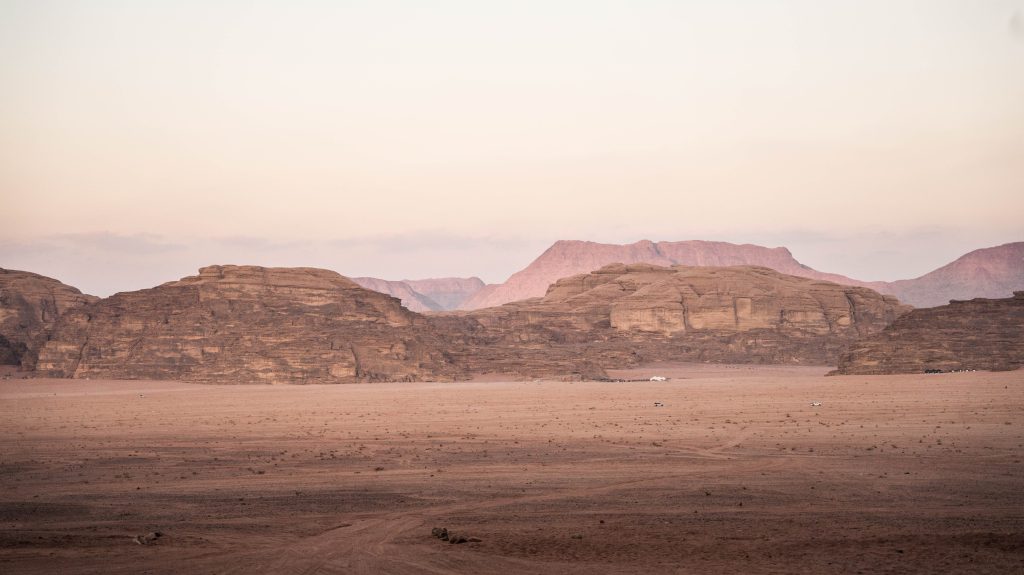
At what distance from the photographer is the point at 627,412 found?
41.5 meters

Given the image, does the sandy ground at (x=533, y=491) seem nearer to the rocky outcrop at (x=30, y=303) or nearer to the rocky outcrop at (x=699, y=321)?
the rocky outcrop at (x=699, y=321)

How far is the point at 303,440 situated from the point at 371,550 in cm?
1739

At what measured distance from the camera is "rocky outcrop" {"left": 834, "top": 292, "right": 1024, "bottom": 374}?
228 ft

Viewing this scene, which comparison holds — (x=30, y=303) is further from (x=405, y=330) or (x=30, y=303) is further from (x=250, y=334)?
(x=405, y=330)

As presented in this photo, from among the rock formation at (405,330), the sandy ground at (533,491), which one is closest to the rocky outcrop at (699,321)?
the rock formation at (405,330)

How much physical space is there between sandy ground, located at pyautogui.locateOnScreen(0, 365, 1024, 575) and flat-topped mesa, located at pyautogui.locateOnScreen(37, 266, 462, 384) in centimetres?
3597

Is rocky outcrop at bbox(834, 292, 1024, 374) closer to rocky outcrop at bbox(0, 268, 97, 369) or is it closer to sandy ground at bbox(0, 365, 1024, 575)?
sandy ground at bbox(0, 365, 1024, 575)

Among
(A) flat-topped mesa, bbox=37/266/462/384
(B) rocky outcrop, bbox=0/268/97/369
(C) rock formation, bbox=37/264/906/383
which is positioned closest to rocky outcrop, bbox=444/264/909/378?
(C) rock formation, bbox=37/264/906/383

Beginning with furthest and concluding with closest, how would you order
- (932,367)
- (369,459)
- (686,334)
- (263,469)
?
(686,334), (932,367), (369,459), (263,469)

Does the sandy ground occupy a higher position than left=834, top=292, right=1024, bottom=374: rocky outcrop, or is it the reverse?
left=834, top=292, right=1024, bottom=374: rocky outcrop

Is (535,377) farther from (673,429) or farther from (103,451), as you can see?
Result: (103,451)

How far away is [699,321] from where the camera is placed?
116562mm

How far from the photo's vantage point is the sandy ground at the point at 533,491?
14.6 m

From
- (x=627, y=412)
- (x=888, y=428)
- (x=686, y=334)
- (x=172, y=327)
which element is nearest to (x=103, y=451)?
(x=627, y=412)
